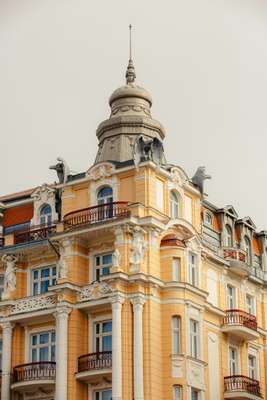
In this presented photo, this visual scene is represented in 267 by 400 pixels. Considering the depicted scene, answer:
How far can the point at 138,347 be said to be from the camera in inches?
Result: 2047

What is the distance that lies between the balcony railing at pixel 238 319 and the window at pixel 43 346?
10.2 m

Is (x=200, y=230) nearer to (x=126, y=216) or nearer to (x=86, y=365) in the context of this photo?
(x=126, y=216)

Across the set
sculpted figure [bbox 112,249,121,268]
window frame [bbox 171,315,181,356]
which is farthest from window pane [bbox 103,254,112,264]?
window frame [bbox 171,315,181,356]

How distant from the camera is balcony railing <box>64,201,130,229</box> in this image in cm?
5516

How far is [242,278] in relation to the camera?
62.3 m

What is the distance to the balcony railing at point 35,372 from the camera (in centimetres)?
5403

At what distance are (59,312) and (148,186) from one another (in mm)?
8254

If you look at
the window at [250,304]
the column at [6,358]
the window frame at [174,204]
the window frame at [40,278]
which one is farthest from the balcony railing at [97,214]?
the window at [250,304]

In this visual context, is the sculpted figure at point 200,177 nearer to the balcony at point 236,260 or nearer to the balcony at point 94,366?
the balcony at point 236,260

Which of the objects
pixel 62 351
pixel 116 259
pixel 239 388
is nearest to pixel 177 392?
Result: pixel 239 388

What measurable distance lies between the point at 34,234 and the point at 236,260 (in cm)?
1214

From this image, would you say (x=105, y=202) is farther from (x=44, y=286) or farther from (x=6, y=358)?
(x=6, y=358)

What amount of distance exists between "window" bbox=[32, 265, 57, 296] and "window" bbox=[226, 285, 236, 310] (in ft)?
35.6

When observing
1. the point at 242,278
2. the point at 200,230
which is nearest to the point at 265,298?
the point at 242,278
